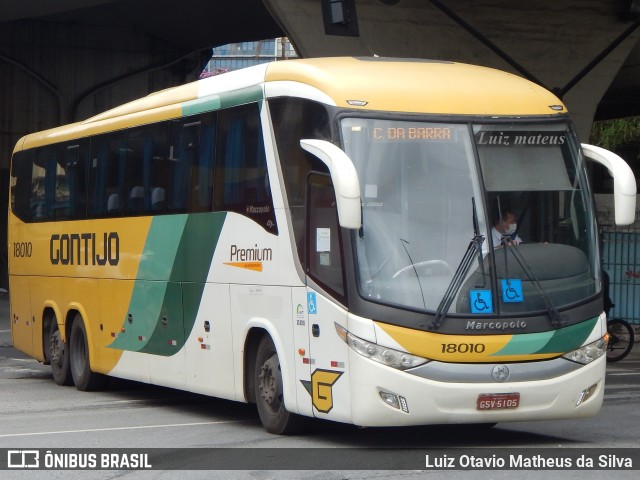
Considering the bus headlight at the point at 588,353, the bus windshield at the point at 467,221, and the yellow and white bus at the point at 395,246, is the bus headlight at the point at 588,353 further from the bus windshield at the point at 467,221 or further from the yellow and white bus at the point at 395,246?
the bus windshield at the point at 467,221

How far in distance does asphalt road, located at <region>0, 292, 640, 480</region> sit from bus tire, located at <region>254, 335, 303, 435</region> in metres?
0.12

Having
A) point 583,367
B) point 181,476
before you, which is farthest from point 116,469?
point 583,367

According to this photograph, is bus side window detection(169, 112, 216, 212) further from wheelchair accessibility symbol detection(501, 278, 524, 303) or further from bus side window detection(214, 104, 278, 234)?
wheelchair accessibility symbol detection(501, 278, 524, 303)

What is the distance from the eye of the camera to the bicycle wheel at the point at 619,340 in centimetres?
2134

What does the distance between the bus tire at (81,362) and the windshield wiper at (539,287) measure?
26.1 ft

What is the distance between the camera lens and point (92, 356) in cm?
1659

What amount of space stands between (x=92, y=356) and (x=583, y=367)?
7.91m

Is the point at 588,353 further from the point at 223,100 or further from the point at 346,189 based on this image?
the point at 223,100

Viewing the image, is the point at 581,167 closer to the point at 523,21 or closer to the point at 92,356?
the point at 92,356

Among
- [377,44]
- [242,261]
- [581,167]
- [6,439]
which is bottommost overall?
[6,439]

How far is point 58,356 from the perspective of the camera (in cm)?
1802

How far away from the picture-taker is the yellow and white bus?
33.0 feet

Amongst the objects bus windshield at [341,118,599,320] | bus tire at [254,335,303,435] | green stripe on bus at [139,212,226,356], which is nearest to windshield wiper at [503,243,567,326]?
bus windshield at [341,118,599,320]

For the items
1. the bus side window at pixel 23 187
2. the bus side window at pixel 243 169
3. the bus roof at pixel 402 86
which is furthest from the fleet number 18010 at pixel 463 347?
the bus side window at pixel 23 187
